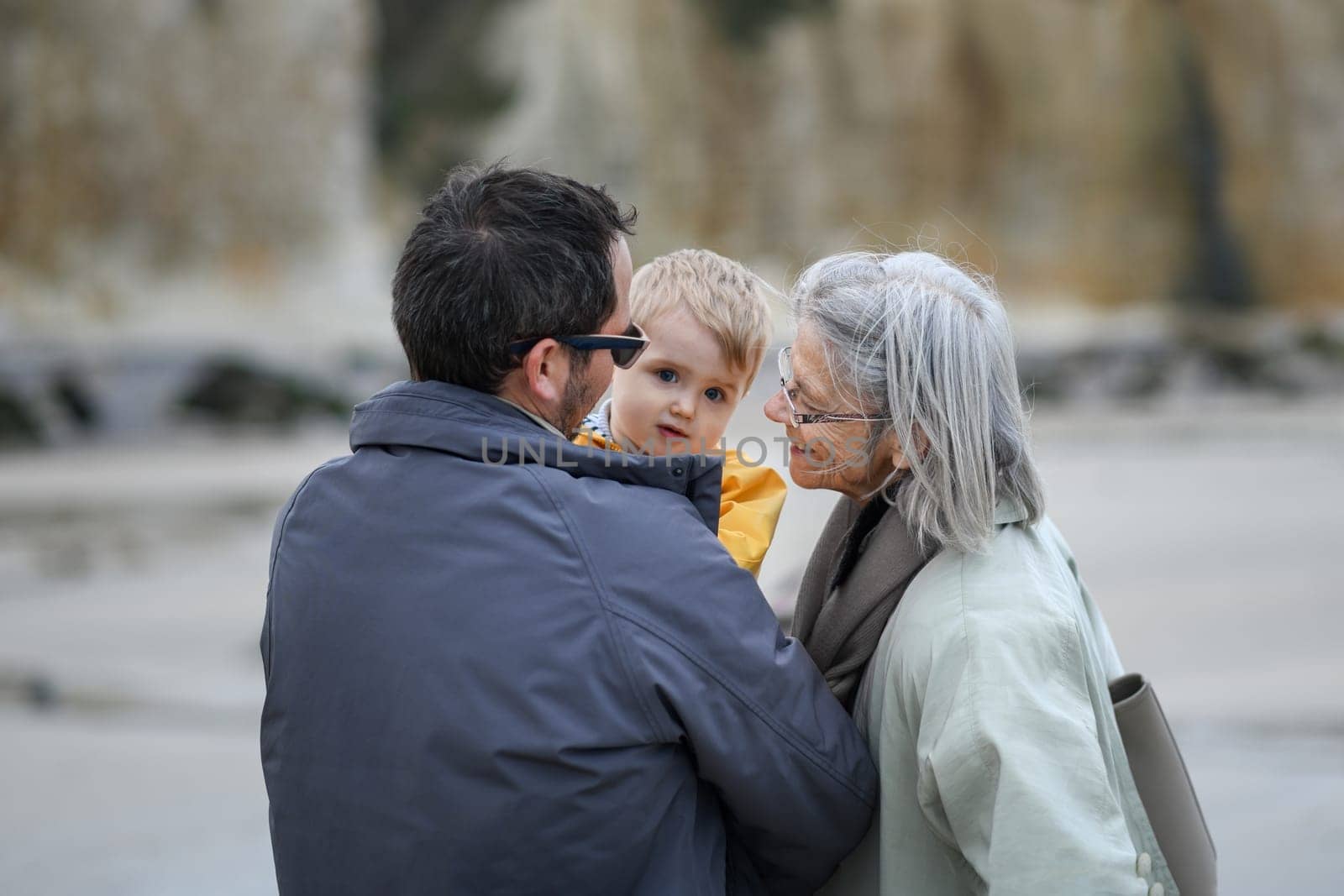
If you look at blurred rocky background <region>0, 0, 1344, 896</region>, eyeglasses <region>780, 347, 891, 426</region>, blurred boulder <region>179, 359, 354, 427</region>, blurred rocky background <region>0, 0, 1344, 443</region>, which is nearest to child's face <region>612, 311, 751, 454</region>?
eyeglasses <region>780, 347, 891, 426</region>

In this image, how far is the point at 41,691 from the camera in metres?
6.31

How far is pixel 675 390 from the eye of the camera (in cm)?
232

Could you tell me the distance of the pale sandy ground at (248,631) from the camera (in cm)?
421

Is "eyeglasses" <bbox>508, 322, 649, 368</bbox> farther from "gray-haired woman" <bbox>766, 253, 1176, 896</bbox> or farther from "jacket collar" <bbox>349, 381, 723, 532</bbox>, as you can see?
"gray-haired woman" <bbox>766, 253, 1176, 896</bbox>

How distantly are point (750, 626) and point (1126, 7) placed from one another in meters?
18.4

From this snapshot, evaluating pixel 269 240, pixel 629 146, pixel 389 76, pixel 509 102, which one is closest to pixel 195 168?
pixel 269 240

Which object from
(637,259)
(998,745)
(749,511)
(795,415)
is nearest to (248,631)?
(749,511)

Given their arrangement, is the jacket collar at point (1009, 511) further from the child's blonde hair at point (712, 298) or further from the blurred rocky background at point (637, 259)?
the blurred rocky background at point (637, 259)

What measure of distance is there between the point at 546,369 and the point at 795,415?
1.33 feet

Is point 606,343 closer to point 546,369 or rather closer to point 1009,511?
point 546,369

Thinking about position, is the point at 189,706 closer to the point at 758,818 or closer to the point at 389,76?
the point at 758,818

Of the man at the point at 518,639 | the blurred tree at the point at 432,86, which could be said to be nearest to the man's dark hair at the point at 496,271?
the man at the point at 518,639

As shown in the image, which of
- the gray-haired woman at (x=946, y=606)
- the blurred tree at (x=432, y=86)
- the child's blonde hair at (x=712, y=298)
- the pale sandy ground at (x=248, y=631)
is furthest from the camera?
the blurred tree at (x=432, y=86)

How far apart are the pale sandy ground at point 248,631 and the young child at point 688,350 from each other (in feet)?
3.95
